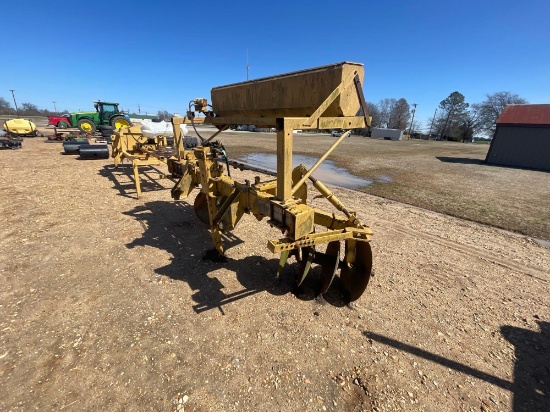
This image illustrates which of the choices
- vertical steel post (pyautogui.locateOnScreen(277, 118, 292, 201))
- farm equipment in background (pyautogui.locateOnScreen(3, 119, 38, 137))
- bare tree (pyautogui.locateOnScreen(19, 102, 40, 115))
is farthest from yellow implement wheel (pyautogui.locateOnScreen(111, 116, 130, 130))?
bare tree (pyautogui.locateOnScreen(19, 102, 40, 115))

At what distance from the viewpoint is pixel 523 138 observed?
19109mm

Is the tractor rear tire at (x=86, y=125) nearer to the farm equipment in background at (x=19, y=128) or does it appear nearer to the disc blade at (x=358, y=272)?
the farm equipment in background at (x=19, y=128)

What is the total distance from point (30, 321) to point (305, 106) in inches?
161

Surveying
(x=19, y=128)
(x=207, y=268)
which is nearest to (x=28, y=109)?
(x=19, y=128)

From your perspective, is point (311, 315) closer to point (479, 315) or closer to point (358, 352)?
point (358, 352)

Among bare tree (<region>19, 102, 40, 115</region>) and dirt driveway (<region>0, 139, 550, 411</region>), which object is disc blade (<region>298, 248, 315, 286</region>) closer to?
dirt driveway (<region>0, 139, 550, 411</region>)

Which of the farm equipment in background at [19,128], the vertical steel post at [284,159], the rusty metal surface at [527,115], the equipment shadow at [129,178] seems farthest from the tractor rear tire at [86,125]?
the rusty metal surface at [527,115]

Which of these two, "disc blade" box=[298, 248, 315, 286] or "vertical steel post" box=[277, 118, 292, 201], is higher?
"vertical steel post" box=[277, 118, 292, 201]

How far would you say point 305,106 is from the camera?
2959 millimetres

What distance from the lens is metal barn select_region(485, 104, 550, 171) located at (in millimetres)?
18328

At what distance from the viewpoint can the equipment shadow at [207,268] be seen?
365cm

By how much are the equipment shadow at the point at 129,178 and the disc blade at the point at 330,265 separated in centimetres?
552

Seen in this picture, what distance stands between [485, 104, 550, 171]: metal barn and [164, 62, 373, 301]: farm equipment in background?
23443 millimetres

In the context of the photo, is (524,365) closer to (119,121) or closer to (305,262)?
(305,262)
